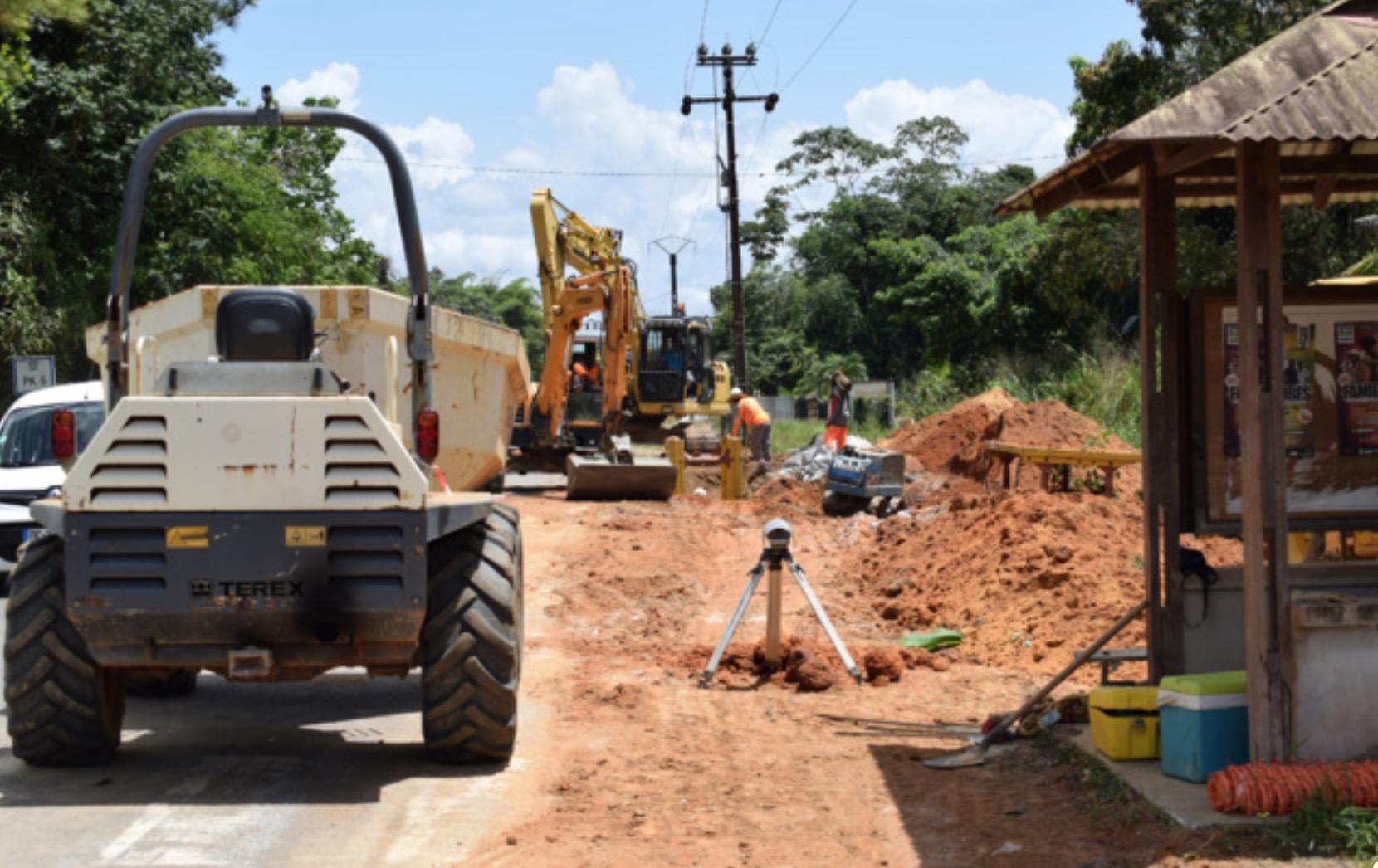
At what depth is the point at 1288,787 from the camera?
7059 millimetres

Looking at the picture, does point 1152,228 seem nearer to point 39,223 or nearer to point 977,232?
point 39,223

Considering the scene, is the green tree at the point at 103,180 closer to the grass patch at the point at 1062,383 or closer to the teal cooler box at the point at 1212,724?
the grass patch at the point at 1062,383

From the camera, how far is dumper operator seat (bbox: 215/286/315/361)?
30.0 ft

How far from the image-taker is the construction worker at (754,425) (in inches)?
1111

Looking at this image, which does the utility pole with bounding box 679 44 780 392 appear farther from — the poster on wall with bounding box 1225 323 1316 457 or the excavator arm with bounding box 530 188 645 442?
the poster on wall with bounding box 1225 323 1316 457

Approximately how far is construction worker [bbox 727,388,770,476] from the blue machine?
3.98m

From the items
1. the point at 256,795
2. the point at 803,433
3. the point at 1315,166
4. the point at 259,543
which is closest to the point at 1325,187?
the point at 1315,166

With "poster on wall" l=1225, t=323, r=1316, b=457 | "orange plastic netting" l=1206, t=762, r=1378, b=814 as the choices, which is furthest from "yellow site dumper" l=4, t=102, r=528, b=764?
"poster on wall" l=1225, t=323, r=1316, b=457

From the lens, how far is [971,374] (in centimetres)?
4716

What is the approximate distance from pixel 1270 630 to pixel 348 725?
5570mm

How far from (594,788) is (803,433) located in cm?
4304

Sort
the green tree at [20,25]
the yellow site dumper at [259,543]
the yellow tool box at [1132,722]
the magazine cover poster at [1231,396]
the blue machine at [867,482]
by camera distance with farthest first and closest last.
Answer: the green tree at [20,25] < the blue machine at [867,482] < the magazine cover poster at [1231,396] < the yellow tool box at [1132,722] < the yellow site dumper at [259,543]

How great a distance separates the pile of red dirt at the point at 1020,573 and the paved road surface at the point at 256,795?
434 cm

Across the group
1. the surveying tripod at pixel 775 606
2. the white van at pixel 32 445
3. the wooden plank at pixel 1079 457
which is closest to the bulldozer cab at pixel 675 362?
the wooden plank at pixel 1079 457
